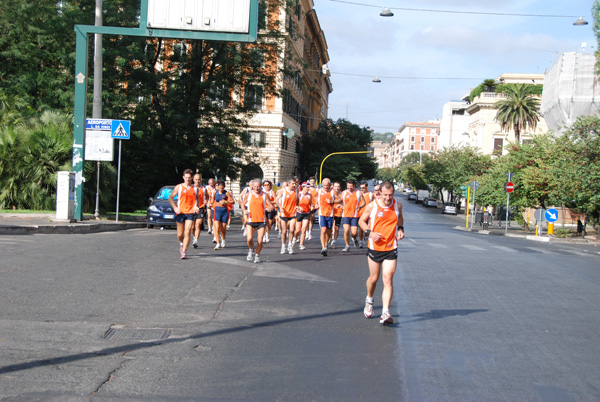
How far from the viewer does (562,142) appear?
33906mm

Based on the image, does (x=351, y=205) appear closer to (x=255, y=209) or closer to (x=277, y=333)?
(x=255, y=209)

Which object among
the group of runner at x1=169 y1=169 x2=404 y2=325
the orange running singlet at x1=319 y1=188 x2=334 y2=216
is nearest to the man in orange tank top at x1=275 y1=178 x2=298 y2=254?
the group of runner at x1=169 y1=169 x2=404 y2=325

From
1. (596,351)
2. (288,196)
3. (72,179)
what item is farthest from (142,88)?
(596,351)

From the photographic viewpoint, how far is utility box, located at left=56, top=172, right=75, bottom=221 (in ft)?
62.3

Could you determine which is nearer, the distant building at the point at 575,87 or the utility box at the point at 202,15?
the utility box at the point at 202,15

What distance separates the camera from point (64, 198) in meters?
18.9

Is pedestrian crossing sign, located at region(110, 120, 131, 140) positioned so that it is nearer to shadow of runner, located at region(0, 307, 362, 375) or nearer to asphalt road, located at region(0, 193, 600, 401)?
asphalt road, located at region(0, 193, 600, 401)

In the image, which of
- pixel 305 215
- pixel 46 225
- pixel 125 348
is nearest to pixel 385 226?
pixel 125 348

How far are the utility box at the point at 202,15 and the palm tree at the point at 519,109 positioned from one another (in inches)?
2277

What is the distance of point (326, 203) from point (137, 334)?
32.8ft

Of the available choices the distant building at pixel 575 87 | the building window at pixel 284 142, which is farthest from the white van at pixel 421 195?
the distant building at pixel 575 87

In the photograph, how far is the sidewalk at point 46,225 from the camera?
16484 mm

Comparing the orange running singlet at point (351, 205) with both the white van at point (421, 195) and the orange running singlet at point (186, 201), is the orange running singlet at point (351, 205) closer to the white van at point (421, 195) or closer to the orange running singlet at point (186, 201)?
the orange running singlet at point (186, 201)

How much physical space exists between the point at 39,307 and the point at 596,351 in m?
6.39
